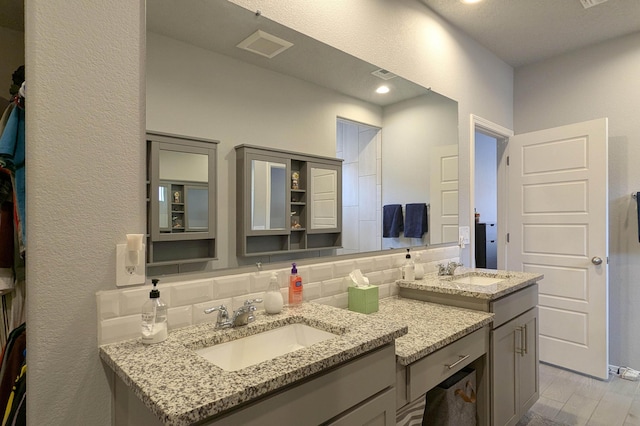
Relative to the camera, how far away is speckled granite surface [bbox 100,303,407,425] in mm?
765

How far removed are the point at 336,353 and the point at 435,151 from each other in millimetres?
1900

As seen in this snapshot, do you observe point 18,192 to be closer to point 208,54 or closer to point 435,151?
point 208,54

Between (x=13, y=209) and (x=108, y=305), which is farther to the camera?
(x=13, y=209)

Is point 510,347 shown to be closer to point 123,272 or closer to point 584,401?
point 584,401

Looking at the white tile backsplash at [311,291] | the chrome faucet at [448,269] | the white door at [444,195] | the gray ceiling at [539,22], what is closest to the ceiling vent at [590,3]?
the gray ceiling at [539,22]

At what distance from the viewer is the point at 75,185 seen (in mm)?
1075

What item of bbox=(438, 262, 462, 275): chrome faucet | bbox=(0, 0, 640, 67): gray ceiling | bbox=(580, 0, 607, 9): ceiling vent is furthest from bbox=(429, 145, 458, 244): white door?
bbox=(580, 0, 607, 9): ceiling vent

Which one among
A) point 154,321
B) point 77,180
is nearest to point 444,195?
point 154,321

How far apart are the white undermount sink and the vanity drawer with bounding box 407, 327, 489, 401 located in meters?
0.38

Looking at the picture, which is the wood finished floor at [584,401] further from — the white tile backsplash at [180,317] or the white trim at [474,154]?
the white tile backsplash at [180,317]

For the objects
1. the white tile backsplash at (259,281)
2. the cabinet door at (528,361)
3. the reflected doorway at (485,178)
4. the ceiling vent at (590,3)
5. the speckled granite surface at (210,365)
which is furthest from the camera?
the reflected doorway at (485,178)

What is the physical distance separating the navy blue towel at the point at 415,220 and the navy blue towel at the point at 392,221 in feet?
0.20

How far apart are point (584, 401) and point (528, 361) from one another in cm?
87

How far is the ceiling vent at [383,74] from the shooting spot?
2.11 meters
